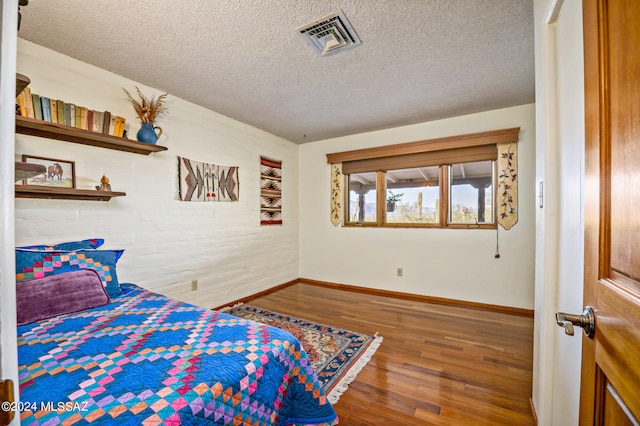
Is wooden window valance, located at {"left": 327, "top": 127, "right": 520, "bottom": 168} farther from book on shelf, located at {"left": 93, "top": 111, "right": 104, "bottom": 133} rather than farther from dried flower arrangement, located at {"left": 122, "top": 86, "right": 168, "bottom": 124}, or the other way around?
book on shelf, located at {"left": 93, "top": 111, "right": 104, "bottom": 133}

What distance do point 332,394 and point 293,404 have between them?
1.86 feet

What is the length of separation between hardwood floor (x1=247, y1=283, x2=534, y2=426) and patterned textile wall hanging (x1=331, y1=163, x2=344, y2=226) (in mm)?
1345

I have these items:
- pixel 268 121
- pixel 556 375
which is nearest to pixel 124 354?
pixel 556 375

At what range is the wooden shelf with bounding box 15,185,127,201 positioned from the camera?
68.0 inches

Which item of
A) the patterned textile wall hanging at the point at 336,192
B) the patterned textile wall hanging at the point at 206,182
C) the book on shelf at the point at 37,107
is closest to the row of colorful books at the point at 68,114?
the book on shelf at the point at 37,107

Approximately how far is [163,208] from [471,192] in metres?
3.63

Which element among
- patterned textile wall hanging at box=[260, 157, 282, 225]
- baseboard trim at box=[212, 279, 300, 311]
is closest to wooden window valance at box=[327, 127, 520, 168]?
patterned textile wall hanging at box=[260, 157, 282, 225]

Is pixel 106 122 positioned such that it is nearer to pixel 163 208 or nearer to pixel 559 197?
pixel 163 208

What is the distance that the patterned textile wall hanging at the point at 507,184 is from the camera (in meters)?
3.05

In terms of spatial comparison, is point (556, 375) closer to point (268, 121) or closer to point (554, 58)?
point (554, 58)

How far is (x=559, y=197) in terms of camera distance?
1175 mm

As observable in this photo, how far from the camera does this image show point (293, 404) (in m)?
1.27

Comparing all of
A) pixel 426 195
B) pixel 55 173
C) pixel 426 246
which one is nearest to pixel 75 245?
pixel 55 173

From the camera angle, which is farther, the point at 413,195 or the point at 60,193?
the point at 413,195
